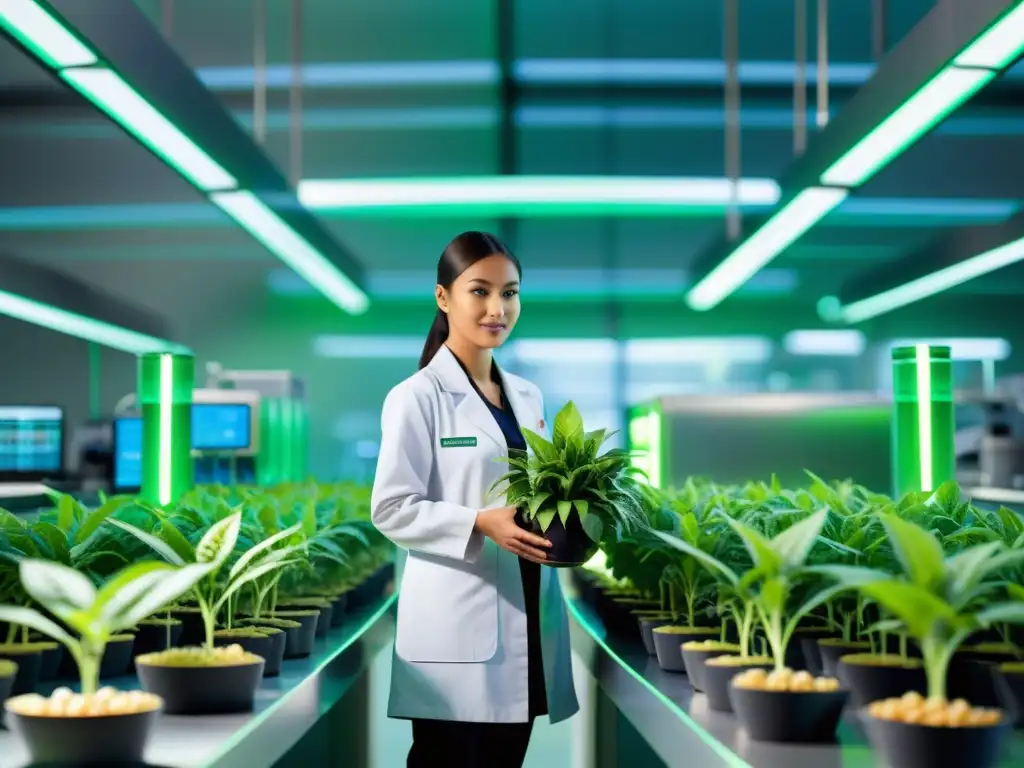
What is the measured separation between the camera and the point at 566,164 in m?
10.9

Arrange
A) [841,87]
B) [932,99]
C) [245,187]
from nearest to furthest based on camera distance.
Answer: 1. [932,99]
2. [245,187]
3. [841,87]

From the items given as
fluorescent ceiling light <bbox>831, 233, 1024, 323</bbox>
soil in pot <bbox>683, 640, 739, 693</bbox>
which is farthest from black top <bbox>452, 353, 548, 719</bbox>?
fluorescent ceiling light <bbox>831, 233, 1024, 323</bbox>

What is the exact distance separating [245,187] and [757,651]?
2986 millimetres

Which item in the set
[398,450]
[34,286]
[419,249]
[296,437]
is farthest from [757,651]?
[419,249]

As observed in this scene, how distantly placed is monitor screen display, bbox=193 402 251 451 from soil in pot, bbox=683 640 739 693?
5.45 meters

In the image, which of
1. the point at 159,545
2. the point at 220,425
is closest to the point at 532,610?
the point at 159,545

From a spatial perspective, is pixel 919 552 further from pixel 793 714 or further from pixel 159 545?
pixel 159 545

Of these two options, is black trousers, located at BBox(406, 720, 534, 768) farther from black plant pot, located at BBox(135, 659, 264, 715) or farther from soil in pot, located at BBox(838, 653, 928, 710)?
soil in pot, located at BBox(838, 653, 928, 710)

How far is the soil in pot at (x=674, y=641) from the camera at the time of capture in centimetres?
248

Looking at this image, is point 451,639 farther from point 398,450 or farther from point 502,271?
point 502,271

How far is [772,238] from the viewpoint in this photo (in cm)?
579

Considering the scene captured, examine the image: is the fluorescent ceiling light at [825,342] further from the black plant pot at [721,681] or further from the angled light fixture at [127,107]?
the black plant pot at [721,681]

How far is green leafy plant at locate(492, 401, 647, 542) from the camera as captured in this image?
7.42ft

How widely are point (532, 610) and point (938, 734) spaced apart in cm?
135
